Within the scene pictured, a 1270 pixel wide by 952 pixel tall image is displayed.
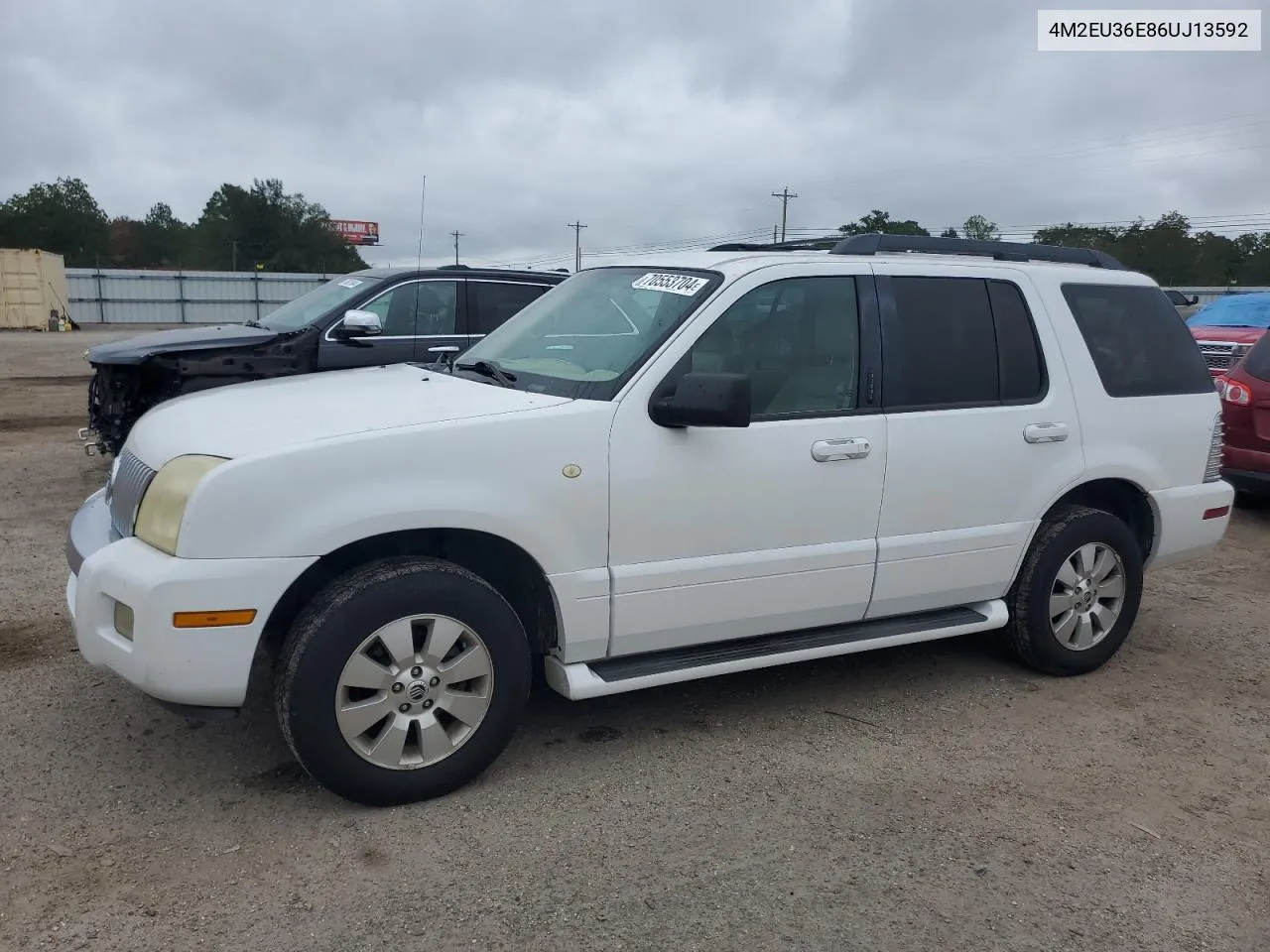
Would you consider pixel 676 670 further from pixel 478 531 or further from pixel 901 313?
pixel 901 313

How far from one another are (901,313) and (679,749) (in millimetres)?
1967

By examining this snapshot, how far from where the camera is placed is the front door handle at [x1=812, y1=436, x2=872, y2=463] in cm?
394

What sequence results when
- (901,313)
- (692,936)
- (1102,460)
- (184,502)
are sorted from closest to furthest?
1. (692,936)
2. (184,502)
3. (901,313)
4. (1102,460)

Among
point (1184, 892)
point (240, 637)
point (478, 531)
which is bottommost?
point (1184, 892)

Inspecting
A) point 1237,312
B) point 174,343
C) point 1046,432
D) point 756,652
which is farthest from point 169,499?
point 1237,312

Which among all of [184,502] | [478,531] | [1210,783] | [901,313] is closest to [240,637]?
[184,502]

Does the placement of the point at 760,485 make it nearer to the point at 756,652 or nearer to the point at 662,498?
the point at 662,498

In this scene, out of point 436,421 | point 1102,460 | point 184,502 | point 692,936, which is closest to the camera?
point 692,936

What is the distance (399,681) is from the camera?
10.9 feet

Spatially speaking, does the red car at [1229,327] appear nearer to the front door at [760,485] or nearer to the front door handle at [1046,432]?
the front door handle at [1046,432]

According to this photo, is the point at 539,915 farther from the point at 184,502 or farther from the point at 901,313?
the point at 901,313

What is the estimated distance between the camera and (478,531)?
11.2 feet

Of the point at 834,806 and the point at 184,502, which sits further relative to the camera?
the point at 834,806

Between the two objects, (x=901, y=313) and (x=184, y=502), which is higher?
(x=901, y=313)
